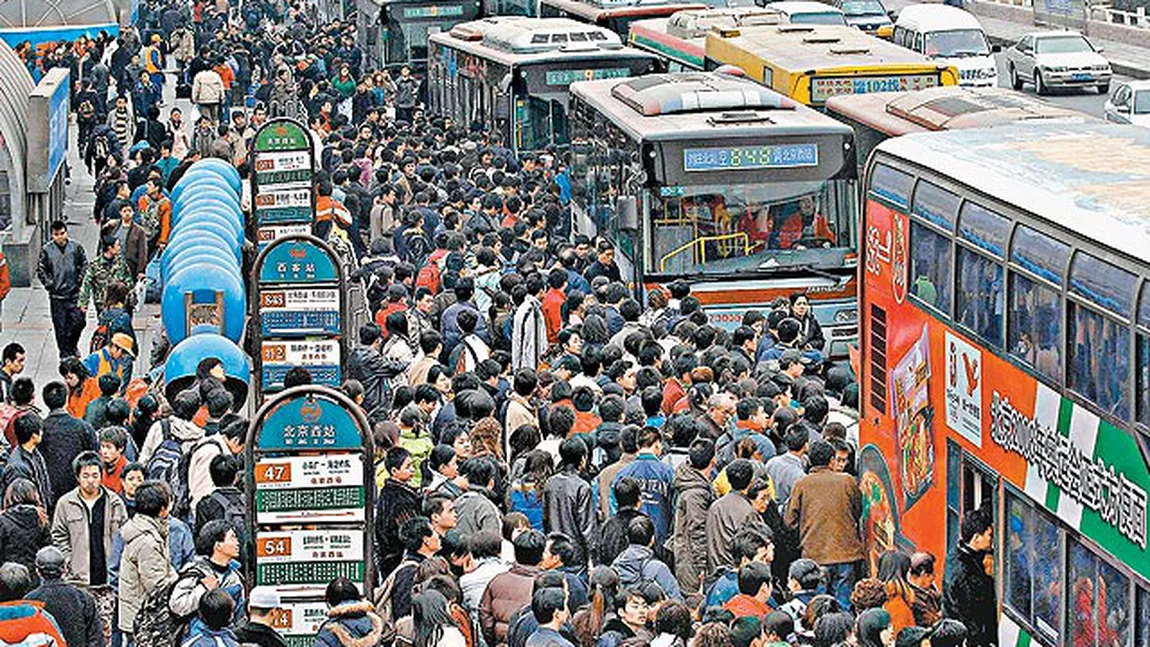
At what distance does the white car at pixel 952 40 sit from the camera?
46.3 m

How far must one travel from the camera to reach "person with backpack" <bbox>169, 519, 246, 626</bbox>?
435 inches

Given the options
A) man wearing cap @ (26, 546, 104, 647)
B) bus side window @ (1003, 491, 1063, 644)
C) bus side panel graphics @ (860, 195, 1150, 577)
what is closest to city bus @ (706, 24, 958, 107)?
bus side panel graphics @ (860, 195, 1150, 577)

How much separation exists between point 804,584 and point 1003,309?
1976mm

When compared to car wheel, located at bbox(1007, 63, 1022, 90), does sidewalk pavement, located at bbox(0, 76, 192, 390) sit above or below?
above

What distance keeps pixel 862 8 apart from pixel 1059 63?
7.18 metres

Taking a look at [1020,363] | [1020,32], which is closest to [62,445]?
[1020,363]

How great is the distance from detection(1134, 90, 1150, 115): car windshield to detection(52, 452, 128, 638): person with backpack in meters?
27.7

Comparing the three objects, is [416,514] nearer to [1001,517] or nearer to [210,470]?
[210,470]

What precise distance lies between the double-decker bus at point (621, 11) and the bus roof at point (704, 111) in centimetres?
1608

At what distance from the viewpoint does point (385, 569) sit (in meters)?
13.7

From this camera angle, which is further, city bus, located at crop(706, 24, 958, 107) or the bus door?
city bus, located at crop(706, 24, 958, 107)

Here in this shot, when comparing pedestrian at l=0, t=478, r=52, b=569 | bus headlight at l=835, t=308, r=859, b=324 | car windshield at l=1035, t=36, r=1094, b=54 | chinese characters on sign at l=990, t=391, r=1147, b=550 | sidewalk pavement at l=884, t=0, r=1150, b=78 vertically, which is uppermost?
chinese characters on sign at l=990, t=391, r=1147, b=550

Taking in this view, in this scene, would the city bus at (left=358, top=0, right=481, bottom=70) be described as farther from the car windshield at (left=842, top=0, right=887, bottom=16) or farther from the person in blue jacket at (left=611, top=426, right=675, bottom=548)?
the person in blue jacket at (left=611, top=426, right=675, bottom=548)

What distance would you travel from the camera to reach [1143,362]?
1038cm
